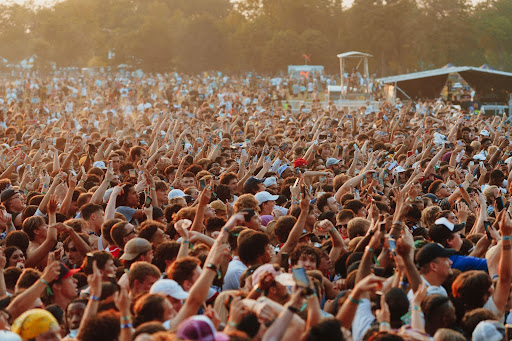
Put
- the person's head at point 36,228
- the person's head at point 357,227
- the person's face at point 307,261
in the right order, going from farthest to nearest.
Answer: the person's head at point 36,228, the person's head at point 357,227, the person's face at point 307,261

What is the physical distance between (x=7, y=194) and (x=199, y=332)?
5.32 m

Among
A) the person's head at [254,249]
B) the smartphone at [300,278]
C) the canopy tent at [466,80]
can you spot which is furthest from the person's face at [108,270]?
the canopy tent at [466,80]

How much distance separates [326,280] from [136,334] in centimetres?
214

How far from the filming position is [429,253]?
5445mm

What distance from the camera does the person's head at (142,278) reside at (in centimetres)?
524

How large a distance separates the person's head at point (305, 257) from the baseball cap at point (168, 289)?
3.72 ft

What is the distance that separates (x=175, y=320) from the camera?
4477mm

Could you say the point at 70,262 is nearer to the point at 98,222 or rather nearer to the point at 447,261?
the point at 98,222

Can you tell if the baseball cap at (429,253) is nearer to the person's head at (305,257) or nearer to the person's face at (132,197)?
the person's head at (305,257)

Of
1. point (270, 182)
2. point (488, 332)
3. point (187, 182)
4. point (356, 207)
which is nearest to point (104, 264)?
point (488, 332)

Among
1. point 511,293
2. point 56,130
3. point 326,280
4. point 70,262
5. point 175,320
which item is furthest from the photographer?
point 56,130

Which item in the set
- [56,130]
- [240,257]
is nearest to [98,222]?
[240,257]

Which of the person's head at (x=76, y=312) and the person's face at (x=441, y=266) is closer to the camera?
the person's head at (x=76, y=312)

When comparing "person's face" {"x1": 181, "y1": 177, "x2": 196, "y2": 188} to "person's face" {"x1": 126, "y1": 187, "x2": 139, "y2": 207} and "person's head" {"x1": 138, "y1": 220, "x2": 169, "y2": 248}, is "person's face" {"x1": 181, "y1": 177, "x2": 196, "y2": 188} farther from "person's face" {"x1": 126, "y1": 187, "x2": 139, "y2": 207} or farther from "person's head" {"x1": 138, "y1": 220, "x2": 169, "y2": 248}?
"person's head" {"x1": 138, "y1": 220, "x2": 169, "y2": 248}
